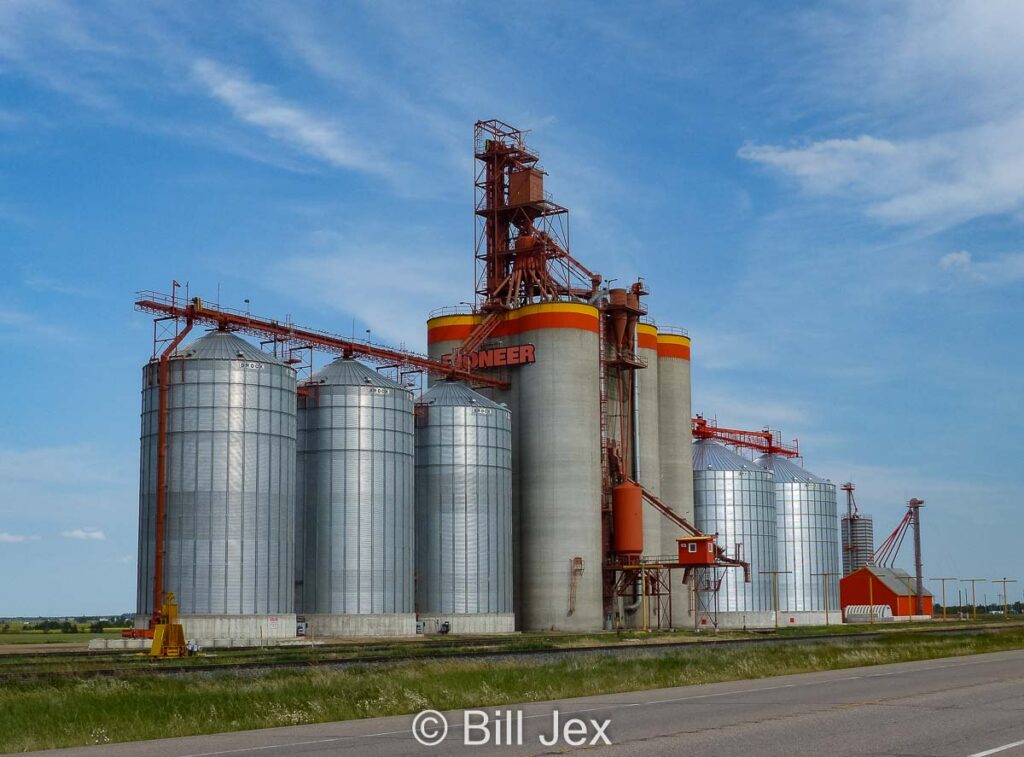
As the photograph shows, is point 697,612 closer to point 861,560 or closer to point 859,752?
point 861,560

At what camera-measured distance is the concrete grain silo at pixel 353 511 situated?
8100 centimetres

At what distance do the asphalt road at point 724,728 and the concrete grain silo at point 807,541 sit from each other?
94.5 m

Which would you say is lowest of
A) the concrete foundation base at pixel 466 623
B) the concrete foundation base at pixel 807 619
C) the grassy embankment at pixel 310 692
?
the concrete foundation base at pixel 807 619

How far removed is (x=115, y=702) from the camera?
97.7ft

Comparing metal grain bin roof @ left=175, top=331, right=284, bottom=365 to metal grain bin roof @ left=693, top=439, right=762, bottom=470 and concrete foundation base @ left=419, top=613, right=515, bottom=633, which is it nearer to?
concrete foundation base @ left=419, top=613, right=515, bottom=633

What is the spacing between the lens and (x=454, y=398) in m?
92.9

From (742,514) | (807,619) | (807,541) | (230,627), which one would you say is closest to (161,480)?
(230,627)

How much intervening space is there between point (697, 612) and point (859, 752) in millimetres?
86345

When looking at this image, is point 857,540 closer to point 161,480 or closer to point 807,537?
point 807,537

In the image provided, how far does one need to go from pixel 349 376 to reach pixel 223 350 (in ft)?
37.2

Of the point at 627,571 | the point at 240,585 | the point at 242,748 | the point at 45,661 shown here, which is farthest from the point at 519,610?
the point at 242,748

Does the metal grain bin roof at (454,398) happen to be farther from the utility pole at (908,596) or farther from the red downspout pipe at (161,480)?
the utility pole at (908,596)

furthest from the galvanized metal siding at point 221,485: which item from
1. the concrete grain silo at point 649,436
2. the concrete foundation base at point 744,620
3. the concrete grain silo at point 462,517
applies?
the concrete foundation base at point 744,620

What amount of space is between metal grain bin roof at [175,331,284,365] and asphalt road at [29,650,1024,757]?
157 feet
